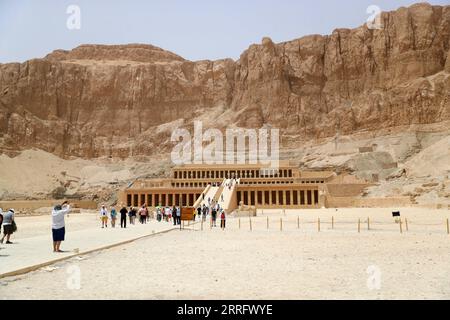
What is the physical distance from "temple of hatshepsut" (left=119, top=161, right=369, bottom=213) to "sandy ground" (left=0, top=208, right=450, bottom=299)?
103ft

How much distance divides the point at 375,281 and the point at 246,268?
3.55 meters

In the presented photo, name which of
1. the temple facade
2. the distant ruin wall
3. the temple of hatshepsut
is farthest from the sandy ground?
the temple facade

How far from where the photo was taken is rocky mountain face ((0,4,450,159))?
91.8 meters

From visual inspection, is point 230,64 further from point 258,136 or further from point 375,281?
point 375,281

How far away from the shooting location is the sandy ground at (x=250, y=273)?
9.38 m

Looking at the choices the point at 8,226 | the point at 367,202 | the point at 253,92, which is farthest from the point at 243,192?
the point at 253,92

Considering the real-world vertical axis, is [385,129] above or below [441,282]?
above

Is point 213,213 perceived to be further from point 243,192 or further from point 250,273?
point 243,192

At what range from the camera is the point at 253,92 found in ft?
339

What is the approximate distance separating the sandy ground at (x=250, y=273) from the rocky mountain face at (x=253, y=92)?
75.4m

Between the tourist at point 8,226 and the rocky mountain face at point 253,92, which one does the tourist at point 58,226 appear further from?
the rocky mountain face at point 253,92

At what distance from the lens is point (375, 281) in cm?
1053

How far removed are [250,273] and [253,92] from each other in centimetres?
9323
